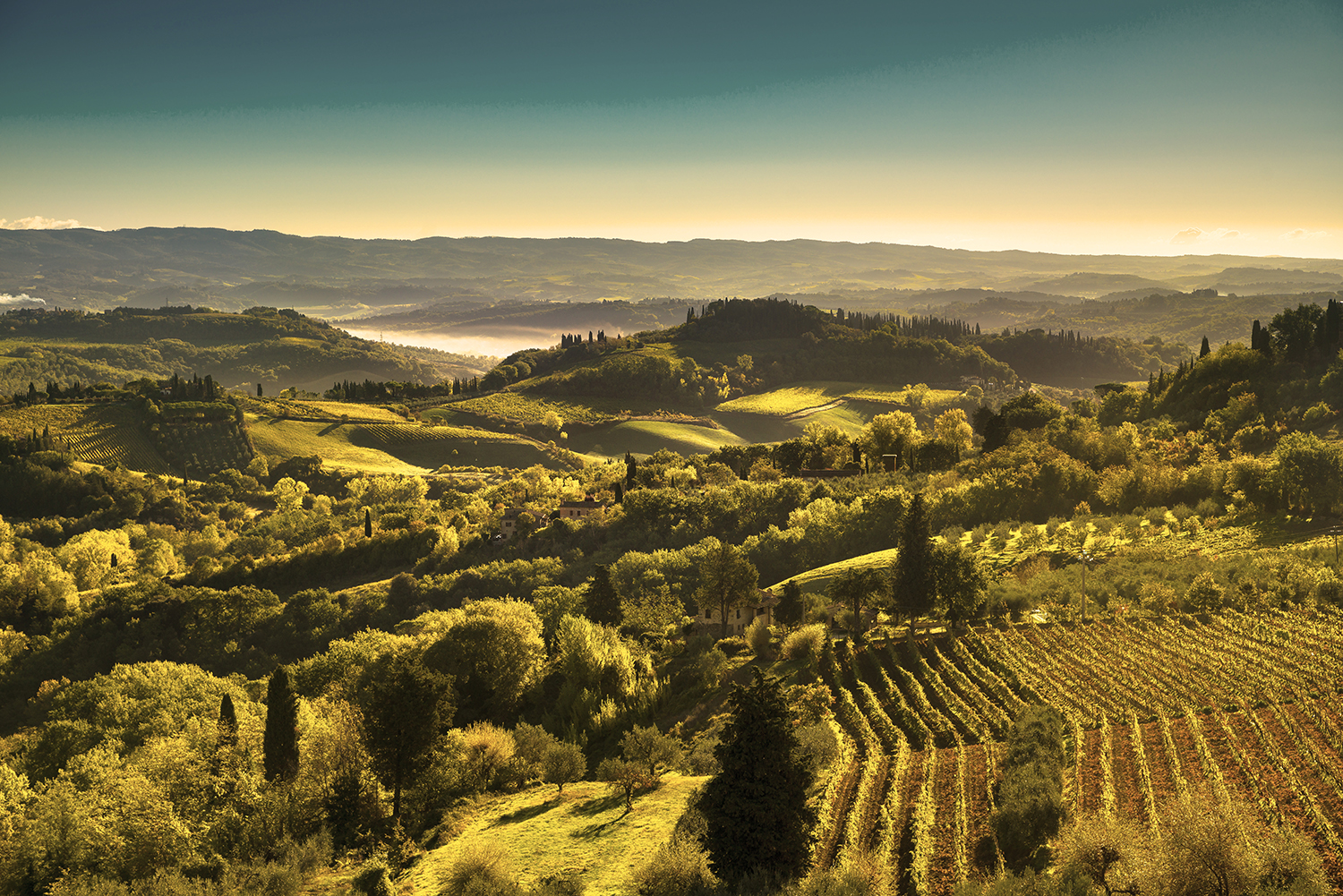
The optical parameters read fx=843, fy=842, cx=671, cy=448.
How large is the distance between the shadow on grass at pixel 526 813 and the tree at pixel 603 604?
969 inches

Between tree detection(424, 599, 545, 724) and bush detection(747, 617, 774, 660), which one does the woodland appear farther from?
bush detection(747, 617, 774, 660)

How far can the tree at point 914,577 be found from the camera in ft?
180

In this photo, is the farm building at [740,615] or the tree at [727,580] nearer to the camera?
the tree at [727,580]

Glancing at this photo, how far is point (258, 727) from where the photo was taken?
50.5m

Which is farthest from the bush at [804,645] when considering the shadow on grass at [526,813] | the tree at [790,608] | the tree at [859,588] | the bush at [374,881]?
the bush at [374,881]

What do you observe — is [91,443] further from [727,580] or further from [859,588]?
[859,588]

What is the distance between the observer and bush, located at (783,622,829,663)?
5425 cm

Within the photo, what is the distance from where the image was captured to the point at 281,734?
44594 millimetres

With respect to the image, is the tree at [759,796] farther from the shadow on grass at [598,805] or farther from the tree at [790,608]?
the tree at [790,608]

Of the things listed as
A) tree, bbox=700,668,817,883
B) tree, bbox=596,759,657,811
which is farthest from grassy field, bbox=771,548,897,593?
tree, bbox=700,668,817,883

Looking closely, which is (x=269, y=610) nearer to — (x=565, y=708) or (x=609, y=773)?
(x=565, y=708)

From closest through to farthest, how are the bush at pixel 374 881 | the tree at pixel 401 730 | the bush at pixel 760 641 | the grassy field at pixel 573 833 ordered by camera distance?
the bush at pixel 374 881 → the grassy field at pixel 573 833 → the tree at pixel 401 730 → the bush at pixel 760 641

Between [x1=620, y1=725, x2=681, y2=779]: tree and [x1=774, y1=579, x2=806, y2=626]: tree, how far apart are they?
70.1 ft

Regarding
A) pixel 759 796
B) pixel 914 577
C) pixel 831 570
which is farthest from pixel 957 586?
pixel 759 796
